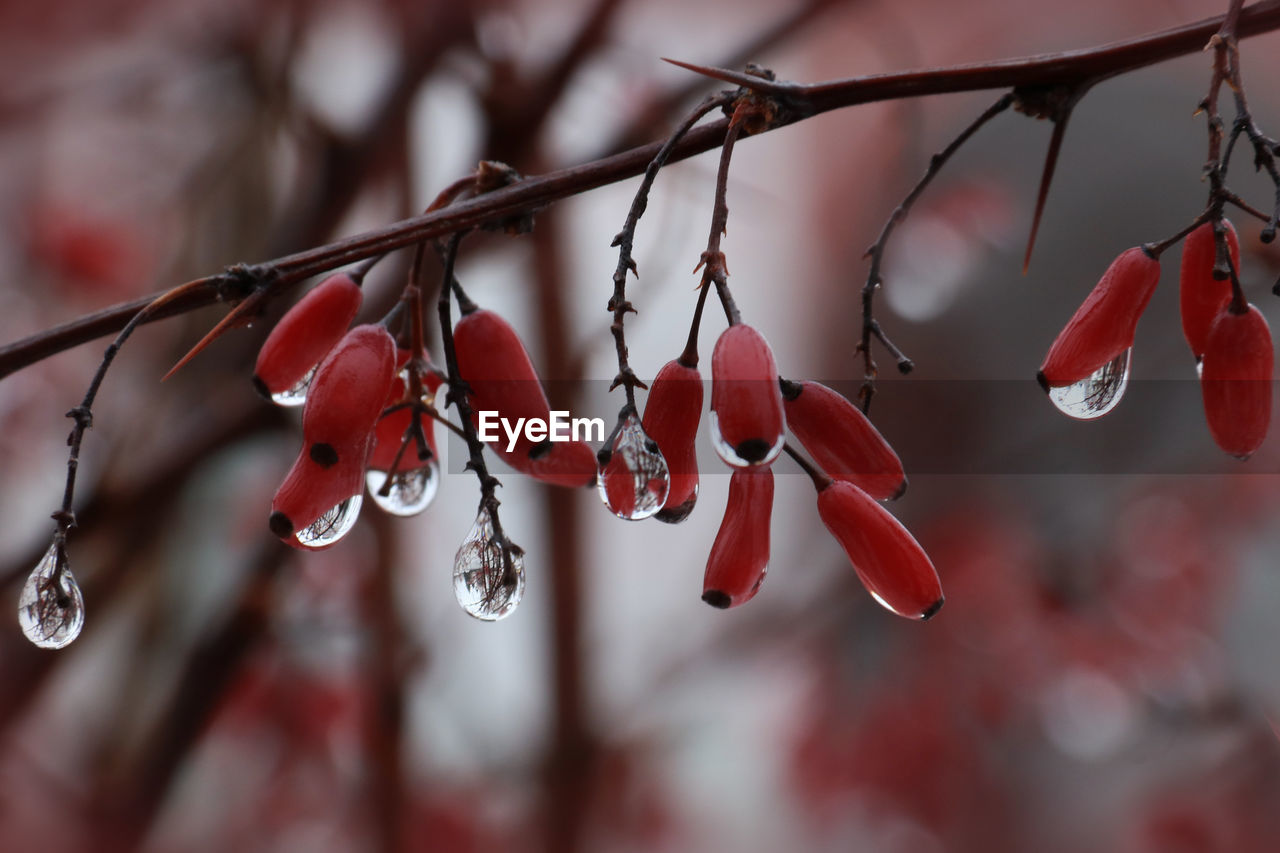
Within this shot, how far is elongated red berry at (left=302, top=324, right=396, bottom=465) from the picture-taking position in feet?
1.51

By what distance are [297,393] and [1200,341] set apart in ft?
1.60

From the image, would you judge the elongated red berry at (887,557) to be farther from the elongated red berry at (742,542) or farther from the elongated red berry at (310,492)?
the elongated red berry at (310,492)

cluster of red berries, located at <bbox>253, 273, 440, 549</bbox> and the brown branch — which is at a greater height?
the brown branch

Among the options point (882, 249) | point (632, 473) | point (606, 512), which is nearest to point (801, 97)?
point (882, 249)

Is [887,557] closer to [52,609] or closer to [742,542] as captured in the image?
[742,542]

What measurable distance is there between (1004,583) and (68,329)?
2.49 meters

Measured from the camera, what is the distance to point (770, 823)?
3473 mm

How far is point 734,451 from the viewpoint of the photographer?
0.40 m

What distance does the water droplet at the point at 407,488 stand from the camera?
57 cm

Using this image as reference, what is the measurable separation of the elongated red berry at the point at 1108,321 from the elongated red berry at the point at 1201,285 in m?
0.02

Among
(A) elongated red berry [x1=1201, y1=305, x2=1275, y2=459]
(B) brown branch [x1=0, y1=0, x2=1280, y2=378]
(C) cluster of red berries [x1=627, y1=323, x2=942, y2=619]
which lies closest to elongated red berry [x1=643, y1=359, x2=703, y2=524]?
(C) cluster of red berries [x1=627, y1=323, x2=942, y2=619]

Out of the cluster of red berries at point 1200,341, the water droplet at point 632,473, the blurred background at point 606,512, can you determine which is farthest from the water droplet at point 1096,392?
the blurred background at point 606,512

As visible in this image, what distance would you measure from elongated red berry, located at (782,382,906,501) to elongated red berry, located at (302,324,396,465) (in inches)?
8.2

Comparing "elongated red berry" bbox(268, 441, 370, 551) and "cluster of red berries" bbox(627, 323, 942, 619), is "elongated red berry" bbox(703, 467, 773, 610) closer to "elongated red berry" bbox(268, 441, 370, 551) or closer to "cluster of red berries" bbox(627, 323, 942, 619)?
"cluster of red berries" bbox(627, 323, 942, 619)
